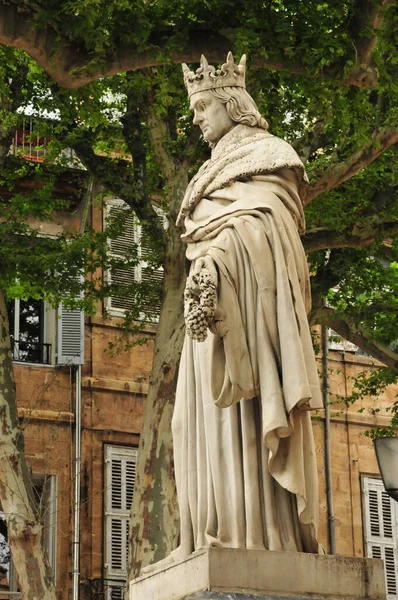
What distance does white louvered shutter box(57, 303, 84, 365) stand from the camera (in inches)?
926

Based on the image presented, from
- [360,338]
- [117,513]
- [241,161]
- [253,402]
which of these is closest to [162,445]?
[360,338]

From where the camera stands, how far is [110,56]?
13969mm

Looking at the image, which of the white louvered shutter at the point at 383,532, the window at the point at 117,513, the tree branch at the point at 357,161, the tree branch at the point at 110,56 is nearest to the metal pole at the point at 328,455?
the white louvered shutter at the point at 383,532

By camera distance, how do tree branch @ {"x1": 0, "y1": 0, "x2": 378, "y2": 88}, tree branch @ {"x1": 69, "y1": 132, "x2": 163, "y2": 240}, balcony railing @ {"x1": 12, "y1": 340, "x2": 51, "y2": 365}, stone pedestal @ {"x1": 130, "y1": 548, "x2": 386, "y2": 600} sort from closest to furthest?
stone pedestal @ {"x1": 130, "y1": 548, "x2": 386, "y2": 600}
tree branch @ {"x1": 0, "y1": 0, "x2": 378, "y2": 88}
tree branch @ {"x1": 69, "y1": 132, "x2": 163, "y2": 240}
balcony railing @ {"x1": 12, "y1": 340, "x2": 51, "y2": 365}

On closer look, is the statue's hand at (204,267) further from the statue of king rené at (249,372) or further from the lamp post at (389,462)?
the lamp post at (389,462)

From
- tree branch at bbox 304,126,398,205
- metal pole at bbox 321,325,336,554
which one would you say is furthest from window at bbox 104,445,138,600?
tree branch at bbox 304,126,398,205

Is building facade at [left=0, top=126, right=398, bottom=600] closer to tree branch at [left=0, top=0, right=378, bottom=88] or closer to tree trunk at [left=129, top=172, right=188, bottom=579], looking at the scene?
tree trunk at [left=129, top=172, right=188, bottom=579]

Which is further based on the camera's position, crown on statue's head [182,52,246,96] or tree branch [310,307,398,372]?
tree branch [310,307,398,372]

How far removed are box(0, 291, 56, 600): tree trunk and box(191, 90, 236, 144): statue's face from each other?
9.19 m

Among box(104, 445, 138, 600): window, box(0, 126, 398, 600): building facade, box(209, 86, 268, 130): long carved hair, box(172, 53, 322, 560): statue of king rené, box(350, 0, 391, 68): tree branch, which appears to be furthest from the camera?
box(104, 445, 138, 600): window

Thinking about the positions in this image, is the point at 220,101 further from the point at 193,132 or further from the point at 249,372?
the point at 193,132

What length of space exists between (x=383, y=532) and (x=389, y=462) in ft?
51.5

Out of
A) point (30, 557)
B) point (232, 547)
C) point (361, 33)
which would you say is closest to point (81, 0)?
point (361, 33)

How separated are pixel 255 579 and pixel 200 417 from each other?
0.92 m
